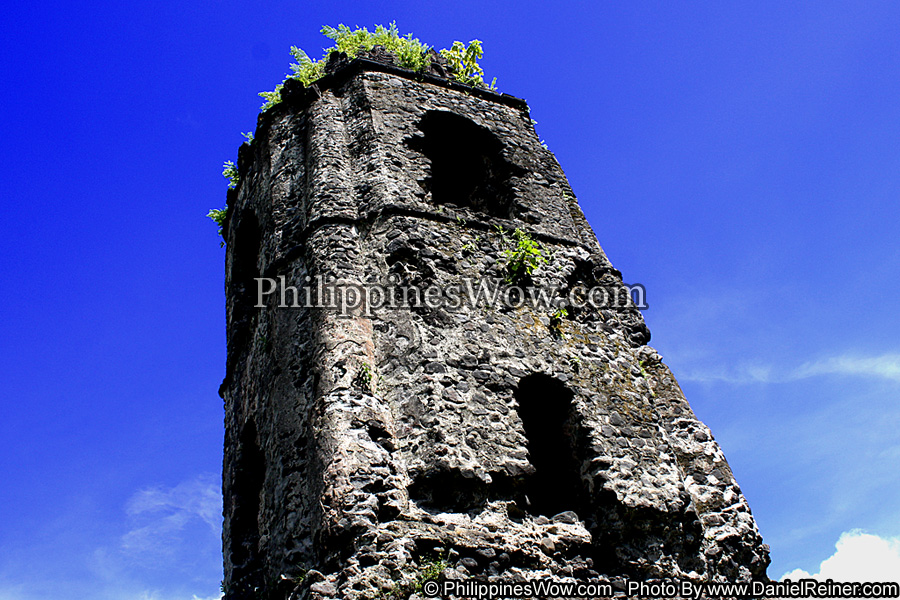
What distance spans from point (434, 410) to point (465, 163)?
14.7 feet

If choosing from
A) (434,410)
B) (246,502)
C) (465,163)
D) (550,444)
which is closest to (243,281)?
(246,502)

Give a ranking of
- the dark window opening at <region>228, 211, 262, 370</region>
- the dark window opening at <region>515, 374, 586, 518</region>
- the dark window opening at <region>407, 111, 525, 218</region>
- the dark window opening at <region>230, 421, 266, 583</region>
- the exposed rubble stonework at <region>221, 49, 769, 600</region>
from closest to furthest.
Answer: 1. the exposed rubble stonework at <region>221, 49, 769, 600</region>
2. the dark window opening at <region>515, 374, 586, 518</region>
3. the dark window opening at <region>230, 421, 266, 583</region>
4. the dark window opening at <region>228, 211, 262, 370</region>
5. the dark window opening at <region>407, 111, 525, 218</region>

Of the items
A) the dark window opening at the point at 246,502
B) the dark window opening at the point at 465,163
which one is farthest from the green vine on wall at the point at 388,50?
the dark window opening at the point at 246,502

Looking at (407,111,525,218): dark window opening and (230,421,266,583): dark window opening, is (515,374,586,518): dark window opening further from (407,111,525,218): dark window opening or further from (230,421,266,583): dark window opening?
(407,111,525,218): dark window opening

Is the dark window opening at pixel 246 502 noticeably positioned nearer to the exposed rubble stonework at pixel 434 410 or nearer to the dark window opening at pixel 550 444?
the exposed rubble stonework at pixel 434 410

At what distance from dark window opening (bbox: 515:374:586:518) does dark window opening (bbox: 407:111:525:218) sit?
2.75 meters

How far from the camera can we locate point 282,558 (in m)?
5.30

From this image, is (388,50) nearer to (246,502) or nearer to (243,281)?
(243,281)

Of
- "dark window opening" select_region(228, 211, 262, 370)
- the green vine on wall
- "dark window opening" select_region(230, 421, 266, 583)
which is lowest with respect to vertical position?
"dark window opening" select_region(230, 421, 266, 583)

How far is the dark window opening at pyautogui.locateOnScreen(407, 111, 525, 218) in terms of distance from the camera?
339 inches

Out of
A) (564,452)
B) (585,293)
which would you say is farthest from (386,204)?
(564,452)

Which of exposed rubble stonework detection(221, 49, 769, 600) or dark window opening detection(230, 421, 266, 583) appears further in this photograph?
dark window opening detection(230, 421, 266, 583)

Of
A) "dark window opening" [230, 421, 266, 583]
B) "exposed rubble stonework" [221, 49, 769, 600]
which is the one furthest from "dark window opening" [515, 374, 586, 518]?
"dark window opening" [230, 421, 266, 583]

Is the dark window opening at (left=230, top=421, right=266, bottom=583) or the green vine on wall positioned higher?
the green vine on wall
